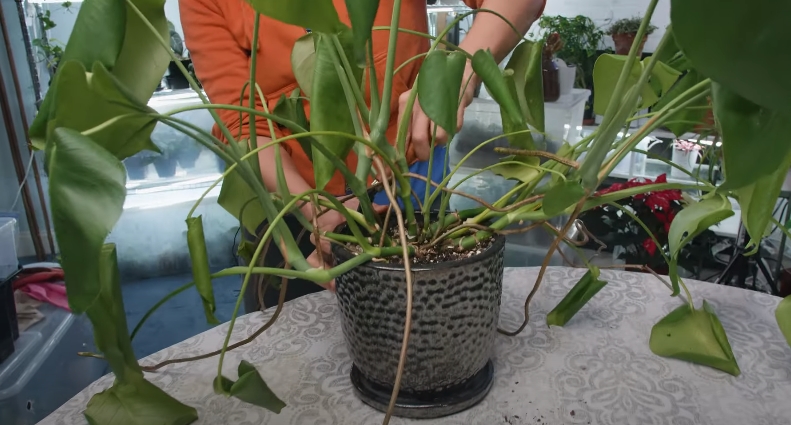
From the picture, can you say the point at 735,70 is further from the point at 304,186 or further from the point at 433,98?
the point at 304,186

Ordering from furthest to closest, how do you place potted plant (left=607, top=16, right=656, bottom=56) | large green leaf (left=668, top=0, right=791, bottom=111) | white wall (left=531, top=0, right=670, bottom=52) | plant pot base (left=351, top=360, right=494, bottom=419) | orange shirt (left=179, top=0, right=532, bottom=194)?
white wall (left=531, top=0, right=670, bottom=52)
potted plant (left=607, top=16, right=656, bottom=56)
orange shirt (left=179, top=0, right=532, bottom=194)
plant pot base (left=351, top=360, right=494, bottom=419)
large green leaf (left=668, top=0, right=791, bottom=111)

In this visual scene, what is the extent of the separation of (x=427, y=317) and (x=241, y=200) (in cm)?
16

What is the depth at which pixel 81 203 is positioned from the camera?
0.18 meters

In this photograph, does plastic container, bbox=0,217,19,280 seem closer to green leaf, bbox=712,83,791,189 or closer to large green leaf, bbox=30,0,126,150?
large green leaf, bbox=30,0,126,150

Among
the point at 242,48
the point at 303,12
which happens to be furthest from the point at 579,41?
the point at 303,12

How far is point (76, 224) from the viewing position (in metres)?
0.17

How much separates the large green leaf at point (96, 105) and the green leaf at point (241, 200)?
13 centimetres

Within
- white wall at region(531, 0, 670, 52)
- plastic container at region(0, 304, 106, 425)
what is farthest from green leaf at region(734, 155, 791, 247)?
white wall at region(531, 0, 670, 52)

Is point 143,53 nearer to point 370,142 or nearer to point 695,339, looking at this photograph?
point 370,142

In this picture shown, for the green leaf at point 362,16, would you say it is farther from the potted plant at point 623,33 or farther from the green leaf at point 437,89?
the potted plant at point 623,33

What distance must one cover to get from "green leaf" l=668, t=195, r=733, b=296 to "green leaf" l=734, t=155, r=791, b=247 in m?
0.01

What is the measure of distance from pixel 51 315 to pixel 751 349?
49.7 inches

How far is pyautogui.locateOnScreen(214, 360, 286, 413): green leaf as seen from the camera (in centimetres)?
27

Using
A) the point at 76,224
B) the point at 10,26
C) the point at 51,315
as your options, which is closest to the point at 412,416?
the point at 76,224
